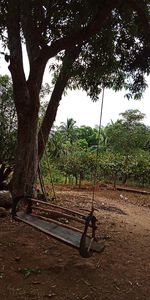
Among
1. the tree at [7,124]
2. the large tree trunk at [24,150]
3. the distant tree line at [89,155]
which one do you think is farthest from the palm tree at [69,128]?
the large tree trunk at [24,150]

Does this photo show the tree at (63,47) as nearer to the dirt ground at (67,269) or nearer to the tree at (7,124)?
the dirt ground at (67,269)

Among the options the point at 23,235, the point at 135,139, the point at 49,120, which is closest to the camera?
the point at 23,235

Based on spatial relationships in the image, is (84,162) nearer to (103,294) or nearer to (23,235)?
(23,235)

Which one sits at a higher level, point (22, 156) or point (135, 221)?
point (22, 156)

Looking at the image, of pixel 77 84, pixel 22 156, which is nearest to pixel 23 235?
pixel 22 156

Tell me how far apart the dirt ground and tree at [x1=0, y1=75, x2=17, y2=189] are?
15.6 feet

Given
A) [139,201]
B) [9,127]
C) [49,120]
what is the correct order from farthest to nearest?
[139,201], [9,127], [49,120]

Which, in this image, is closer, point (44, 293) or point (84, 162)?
point (44, 293)

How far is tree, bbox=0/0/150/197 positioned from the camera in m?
6.16

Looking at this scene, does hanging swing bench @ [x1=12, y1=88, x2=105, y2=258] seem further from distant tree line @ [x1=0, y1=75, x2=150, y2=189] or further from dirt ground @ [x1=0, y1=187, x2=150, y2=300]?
distant tree line @ [x1=0, y1=75, x2=150, y2=189]

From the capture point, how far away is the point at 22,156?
273 inches

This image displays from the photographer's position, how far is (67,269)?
4441mm

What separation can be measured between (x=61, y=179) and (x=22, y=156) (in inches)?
479

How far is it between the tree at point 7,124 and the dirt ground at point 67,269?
474 cm
